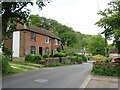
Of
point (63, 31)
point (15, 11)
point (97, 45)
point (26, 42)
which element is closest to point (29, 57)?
point (26, 42)

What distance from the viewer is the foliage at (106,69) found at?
21536 millimetres

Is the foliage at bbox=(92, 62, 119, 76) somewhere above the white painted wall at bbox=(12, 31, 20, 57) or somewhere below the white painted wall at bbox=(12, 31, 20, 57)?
below

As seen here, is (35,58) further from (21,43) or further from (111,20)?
(111,20)

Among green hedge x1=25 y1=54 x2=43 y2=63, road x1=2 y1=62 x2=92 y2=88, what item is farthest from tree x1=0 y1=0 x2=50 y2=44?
green hedge x1=25 y1=54 x2=43 y2=63

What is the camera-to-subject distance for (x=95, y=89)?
1336 centimetres

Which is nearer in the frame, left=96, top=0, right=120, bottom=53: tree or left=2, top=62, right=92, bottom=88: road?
left=2, top=62, right=92, bottom=88: road

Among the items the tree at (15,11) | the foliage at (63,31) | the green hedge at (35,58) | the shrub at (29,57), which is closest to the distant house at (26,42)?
the shrub at (29,57)

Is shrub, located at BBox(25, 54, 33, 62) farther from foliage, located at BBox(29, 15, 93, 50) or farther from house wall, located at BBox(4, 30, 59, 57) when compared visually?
foliage, located at BBox(29, 15, 93, 50)

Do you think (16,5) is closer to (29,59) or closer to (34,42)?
(29,59)

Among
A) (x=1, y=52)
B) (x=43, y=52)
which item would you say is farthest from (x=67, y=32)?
Answer: (x=1, y=52)

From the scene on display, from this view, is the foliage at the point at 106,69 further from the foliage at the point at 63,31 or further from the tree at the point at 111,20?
the foliage at the point at 63,31

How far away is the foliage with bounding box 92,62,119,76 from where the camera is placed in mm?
21536

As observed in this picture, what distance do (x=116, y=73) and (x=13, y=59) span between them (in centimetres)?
2366

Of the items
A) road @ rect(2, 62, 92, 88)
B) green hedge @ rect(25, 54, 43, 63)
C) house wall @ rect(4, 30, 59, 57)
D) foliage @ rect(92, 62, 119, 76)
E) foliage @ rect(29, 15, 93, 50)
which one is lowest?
road @ rect(2, 62, 92, 88)
